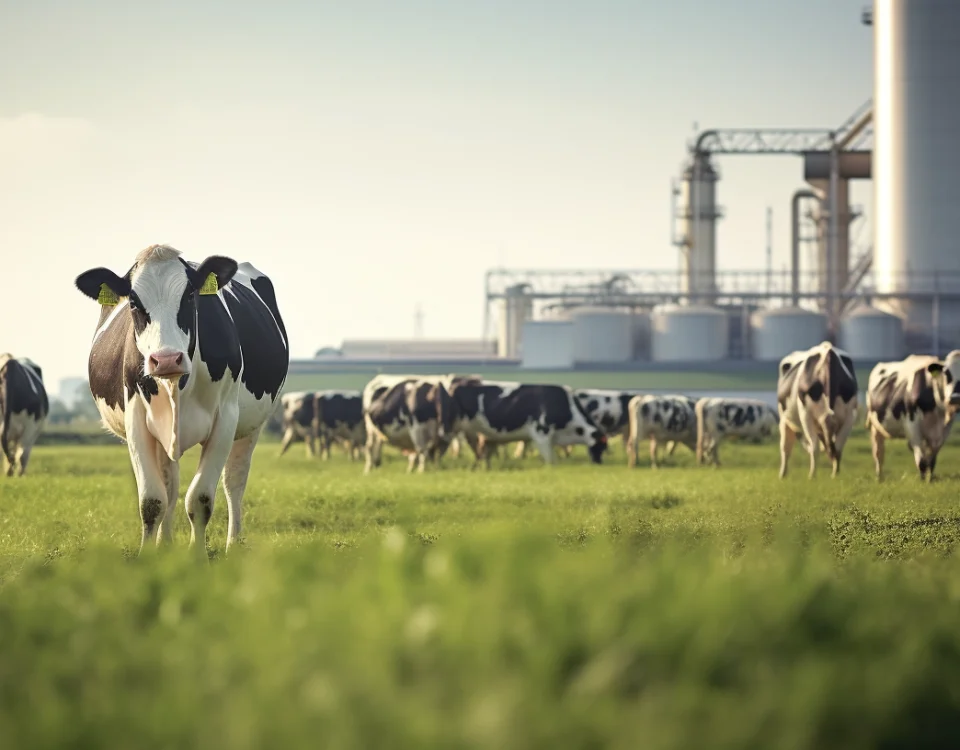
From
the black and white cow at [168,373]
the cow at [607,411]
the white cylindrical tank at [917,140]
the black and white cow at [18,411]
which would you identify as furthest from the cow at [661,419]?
the white cylindrical tank at [917,140]

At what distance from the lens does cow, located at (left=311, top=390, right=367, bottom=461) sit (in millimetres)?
31859

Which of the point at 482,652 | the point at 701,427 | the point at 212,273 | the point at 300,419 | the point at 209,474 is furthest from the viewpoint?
the point at 300,419

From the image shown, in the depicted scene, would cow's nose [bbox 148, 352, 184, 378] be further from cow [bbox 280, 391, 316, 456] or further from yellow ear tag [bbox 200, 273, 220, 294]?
cow [bbox 280, 391, 316, 456]

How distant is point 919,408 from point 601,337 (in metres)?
39.7

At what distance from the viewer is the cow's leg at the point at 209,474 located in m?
8.50

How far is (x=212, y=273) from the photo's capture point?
8766mm

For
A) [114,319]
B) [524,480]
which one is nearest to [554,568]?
[114,319]

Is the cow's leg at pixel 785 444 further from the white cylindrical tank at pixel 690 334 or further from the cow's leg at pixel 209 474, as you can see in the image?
the white cylindrical tank at pixel 690 334

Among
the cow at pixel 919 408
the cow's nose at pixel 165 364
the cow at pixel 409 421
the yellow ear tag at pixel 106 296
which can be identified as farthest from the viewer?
the cow at pixel 409 421

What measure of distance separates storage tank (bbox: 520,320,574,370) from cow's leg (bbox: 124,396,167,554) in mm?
48813

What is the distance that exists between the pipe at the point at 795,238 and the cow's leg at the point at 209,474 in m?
52.2

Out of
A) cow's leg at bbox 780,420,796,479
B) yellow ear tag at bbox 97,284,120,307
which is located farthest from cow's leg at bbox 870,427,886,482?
yellow ear tag at bbox 97,284,120,307

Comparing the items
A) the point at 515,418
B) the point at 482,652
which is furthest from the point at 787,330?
the point at 482,652

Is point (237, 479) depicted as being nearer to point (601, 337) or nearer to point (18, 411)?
point (18, 411)
